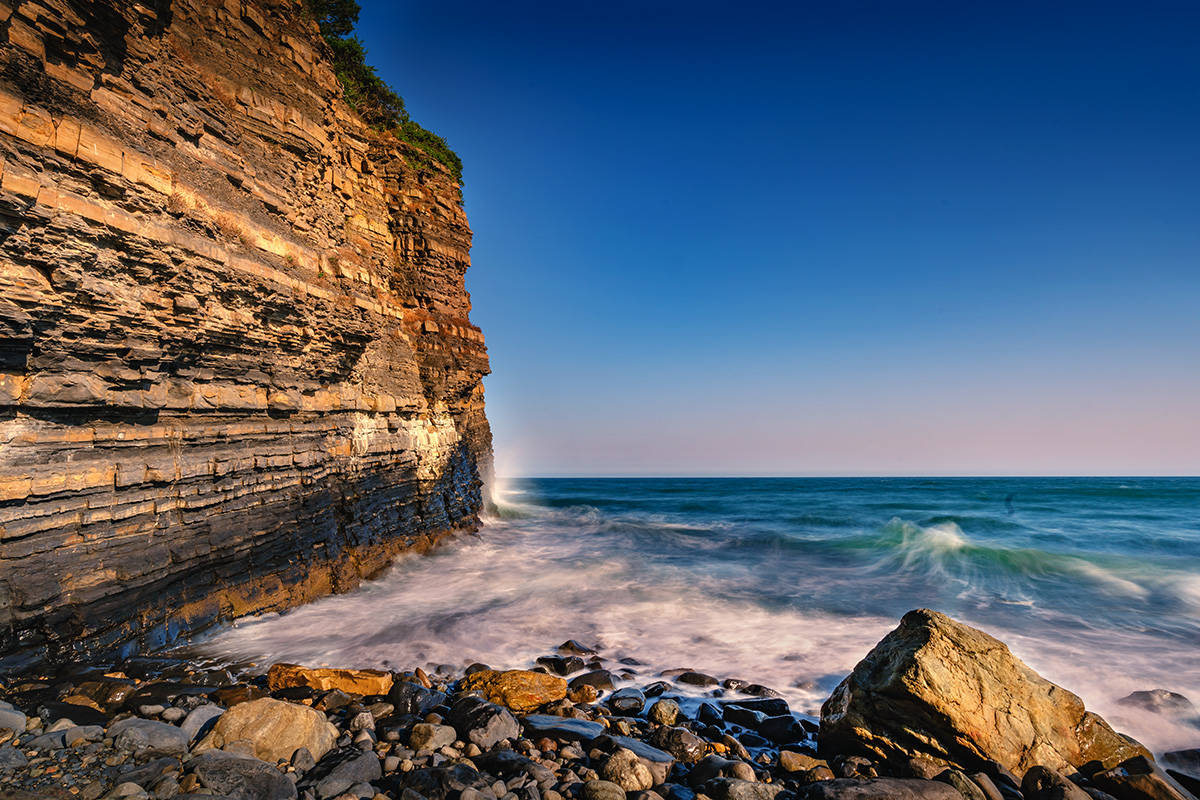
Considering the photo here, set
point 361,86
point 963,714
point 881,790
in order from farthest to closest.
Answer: point 361,86
point 963,714
point 881,790

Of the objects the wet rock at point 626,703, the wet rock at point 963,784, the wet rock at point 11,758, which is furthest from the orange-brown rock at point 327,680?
the wet rock at point 963,784

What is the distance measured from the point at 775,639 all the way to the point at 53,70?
11.9 m

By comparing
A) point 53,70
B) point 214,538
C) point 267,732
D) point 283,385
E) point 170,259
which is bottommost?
point 267,732

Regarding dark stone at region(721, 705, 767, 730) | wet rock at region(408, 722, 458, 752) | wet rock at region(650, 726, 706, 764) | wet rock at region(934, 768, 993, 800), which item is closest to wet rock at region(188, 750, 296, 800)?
wet rock at region(408, 722, 458, 752)

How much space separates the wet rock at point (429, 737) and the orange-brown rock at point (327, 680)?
1298mm

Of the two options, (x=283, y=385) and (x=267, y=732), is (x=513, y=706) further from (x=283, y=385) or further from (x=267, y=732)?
(x=283, y=385)

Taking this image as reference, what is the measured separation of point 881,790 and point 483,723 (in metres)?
3.33

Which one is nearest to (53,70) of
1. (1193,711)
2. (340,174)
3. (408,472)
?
(340,174)

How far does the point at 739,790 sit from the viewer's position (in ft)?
13.0

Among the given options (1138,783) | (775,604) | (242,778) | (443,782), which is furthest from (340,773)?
(775,604)

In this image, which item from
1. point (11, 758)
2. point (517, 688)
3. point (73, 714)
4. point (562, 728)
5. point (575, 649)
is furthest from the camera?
point (575, 649)

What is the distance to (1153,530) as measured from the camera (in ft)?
76.1

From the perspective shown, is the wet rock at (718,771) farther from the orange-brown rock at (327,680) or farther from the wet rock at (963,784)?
the orange-brown rock at (327,680)

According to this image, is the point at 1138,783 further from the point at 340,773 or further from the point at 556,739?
the point at 340,773
